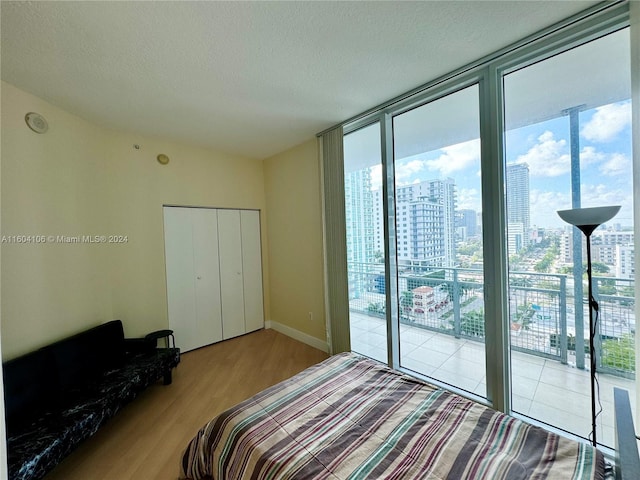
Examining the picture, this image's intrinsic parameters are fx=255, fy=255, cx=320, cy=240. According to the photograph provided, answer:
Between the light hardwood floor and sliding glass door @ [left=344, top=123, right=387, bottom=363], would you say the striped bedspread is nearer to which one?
the light hardwood floor

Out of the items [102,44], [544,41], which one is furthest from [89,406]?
[544,41]

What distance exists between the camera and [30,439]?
5.08 feet

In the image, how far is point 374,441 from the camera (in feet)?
4.09

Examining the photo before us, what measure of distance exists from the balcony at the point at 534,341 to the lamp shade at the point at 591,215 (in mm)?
570

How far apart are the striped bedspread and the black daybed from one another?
79 cm

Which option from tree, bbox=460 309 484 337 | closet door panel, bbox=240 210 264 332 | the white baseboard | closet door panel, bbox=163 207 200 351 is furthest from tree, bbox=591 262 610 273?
closet door panel, bbox=163 207 200 351

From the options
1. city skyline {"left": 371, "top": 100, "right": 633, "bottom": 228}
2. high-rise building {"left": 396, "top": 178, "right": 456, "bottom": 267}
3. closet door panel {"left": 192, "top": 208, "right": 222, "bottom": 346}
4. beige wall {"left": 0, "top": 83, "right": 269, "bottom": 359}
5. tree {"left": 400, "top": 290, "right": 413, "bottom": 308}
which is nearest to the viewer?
city skyline {"left": 371, "top": 100, "right": 633, "bottom": 228}

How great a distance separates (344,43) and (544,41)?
1346 mm

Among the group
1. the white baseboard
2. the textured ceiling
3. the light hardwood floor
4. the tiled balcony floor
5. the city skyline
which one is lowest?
the light hardwood floor

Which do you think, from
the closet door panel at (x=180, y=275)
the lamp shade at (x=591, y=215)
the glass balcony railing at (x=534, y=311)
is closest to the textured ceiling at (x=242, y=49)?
the lamp shade at (x=591, y=215)

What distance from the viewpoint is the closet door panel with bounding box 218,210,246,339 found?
3.79 metres

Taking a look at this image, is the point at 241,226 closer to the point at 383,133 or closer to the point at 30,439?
the point at 383,133

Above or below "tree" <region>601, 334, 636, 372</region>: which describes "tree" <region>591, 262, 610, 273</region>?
above

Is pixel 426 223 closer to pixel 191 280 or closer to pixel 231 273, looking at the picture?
pixel 231 273
